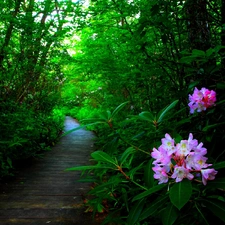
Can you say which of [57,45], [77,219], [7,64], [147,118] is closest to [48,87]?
[57,45]

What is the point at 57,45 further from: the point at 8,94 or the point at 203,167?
the point at 203,167

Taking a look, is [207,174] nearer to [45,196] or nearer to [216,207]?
[216,207]

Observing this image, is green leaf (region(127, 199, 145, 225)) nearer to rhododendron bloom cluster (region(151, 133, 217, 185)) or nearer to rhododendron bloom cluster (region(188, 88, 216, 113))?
rhododendron bloom cluster (region(151, 133, 217, 185))

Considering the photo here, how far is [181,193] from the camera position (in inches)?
36.2

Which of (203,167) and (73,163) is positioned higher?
(203,167)

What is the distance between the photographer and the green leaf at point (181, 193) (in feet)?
2.91

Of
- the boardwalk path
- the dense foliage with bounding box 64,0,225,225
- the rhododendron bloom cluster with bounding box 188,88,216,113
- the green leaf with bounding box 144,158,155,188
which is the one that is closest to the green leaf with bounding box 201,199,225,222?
the dense foliage with bounding box 64,0,225,225

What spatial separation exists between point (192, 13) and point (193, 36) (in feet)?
0.76

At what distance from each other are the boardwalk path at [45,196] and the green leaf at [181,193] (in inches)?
72.7

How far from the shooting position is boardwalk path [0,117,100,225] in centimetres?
263

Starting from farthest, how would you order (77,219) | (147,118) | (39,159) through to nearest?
(39,159), (77,219), (147,118)

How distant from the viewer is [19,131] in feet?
15.4

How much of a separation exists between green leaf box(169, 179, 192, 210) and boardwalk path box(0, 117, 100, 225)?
6.06ft

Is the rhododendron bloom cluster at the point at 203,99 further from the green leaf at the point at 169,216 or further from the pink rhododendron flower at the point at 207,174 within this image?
the green leaf at the point at 169,216
